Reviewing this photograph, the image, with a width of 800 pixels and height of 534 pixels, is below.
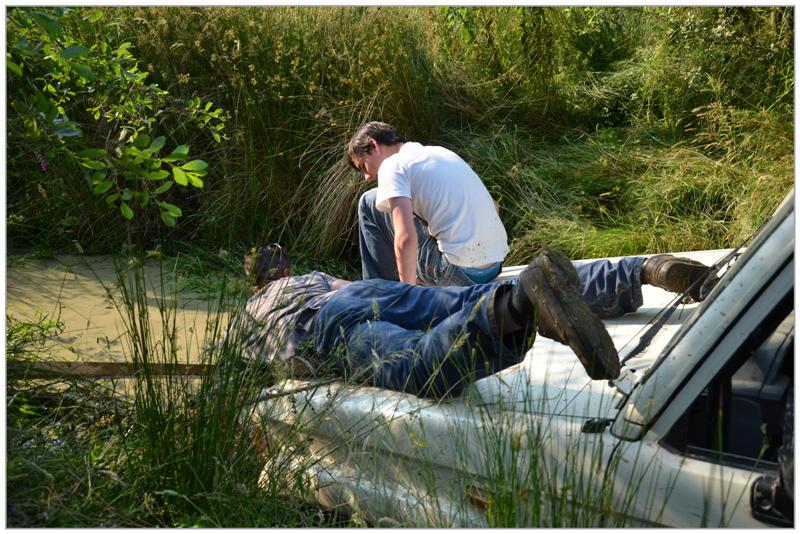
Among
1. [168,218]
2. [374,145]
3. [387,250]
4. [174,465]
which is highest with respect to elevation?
[374,145]

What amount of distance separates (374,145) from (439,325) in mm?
2692

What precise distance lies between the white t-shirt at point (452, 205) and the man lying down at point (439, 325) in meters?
1.34

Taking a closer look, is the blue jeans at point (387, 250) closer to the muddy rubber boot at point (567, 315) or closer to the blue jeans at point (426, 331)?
the blue jeans at point (426, 331)

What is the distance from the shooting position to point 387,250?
5.43m

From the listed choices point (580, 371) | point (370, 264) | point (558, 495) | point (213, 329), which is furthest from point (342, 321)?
point (370, 264)

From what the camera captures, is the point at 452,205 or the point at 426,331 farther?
the point at 452,205

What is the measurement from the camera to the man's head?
5406 millimetres

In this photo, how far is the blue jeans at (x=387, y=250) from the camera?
5273 mm

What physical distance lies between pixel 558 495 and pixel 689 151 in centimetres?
574

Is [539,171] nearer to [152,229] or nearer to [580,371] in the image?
[152,229]

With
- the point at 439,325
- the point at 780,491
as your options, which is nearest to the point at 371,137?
the point at 439,325

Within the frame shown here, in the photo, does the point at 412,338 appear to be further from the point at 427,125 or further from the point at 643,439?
the point at 427,125

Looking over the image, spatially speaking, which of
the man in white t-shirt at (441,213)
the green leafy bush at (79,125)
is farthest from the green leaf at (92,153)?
the man in white t-shirt at (441,213)

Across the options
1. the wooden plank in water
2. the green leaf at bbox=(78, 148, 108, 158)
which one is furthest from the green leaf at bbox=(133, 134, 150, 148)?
the wooden plank in water
